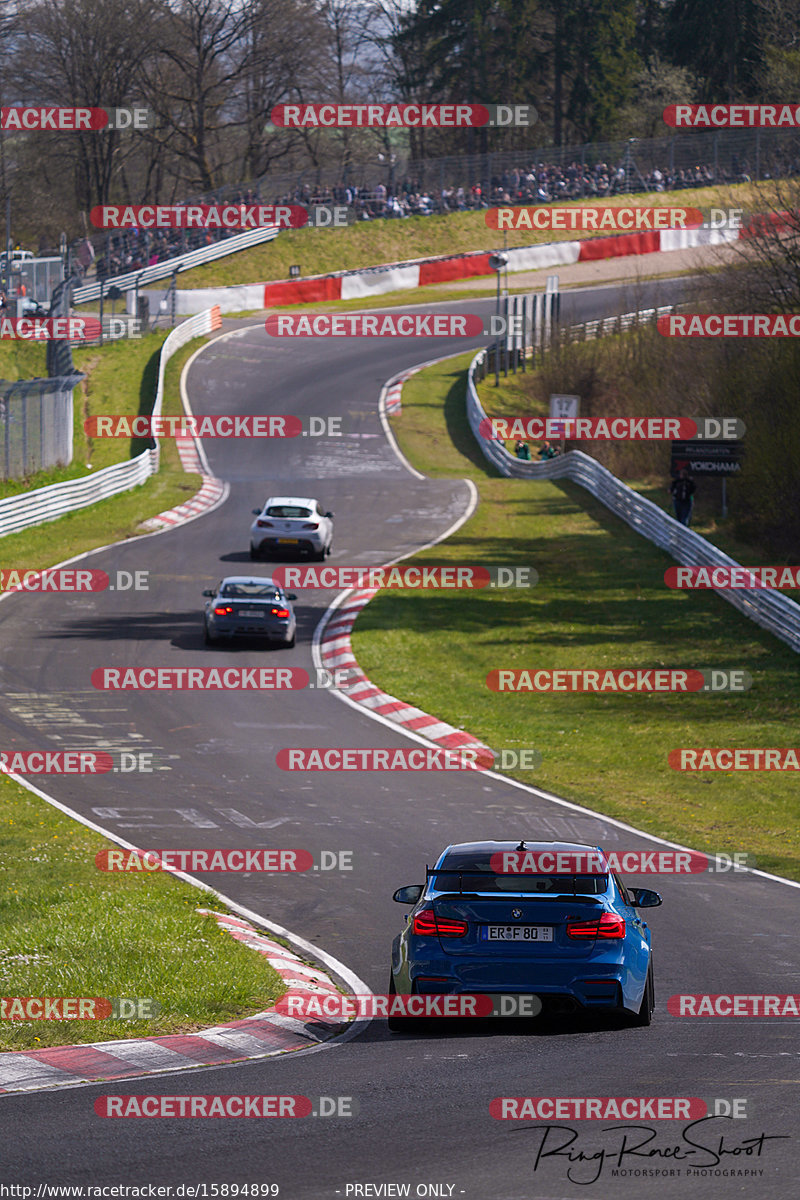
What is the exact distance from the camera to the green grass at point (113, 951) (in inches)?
383

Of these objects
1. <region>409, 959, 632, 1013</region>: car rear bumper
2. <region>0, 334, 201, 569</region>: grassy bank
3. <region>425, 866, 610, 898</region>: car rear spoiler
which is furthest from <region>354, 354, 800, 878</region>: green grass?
<region>0, 334, 201, 569</region>: grassy bank

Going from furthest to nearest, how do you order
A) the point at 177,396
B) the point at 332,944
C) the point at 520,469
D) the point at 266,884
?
the point at 177,396 → the point at 520,469 → the point at 266,884 → the point at 332,944

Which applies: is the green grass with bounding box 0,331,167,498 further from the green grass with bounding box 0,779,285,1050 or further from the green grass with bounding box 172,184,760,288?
the green grass with bounding box 0,779,285,1050

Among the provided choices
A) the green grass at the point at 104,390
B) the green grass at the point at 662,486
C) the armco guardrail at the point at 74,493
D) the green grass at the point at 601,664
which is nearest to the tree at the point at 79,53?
the green grass at the point at 104,390

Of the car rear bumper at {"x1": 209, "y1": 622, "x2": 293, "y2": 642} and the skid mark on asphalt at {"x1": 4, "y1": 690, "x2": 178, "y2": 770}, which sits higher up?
the car rear bumper at {"x1": 209, "y1": 622, "x2": 293, "y2": 642}

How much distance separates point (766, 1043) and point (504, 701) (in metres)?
16.8

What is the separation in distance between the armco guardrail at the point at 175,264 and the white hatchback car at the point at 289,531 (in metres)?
28.9

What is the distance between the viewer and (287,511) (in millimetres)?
35969

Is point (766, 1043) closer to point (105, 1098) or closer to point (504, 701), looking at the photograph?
point (105, 1098)

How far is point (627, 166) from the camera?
89.2m

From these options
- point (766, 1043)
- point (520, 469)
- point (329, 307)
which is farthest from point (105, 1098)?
point (329, 307)

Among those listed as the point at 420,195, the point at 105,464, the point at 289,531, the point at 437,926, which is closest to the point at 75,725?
the point at 437,926

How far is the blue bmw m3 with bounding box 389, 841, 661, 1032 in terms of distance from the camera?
919cm

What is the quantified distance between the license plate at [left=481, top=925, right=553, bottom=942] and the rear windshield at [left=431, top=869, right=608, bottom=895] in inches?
10.0
